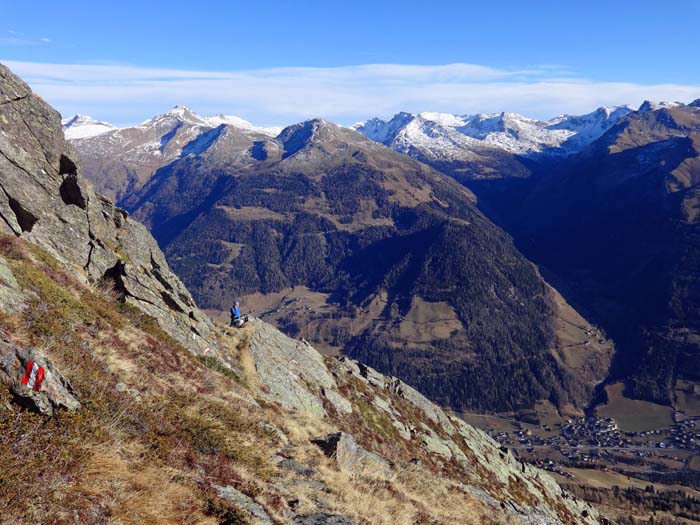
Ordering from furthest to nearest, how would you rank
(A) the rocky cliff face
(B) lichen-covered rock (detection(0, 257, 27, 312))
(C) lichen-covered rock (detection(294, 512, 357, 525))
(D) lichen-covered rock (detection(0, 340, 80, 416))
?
1. (A) the rocky cliff face
2. (B) lichen-covered rock (detection(0, 257, 27, 312))
3. (C) lichen-covered rock (detection(294, 512, 357, 525))
4. (D) lichen-covered rock (detection(0, 340, 80, 416))

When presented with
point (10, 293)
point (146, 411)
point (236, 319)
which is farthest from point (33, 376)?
point (236, 319)

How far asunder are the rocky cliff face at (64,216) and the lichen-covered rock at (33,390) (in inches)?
773

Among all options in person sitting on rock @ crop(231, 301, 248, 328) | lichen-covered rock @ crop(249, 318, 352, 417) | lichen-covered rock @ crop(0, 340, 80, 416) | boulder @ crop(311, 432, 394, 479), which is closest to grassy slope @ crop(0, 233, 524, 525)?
lichen-covered rock @ crop(0, 340, 80, 416)

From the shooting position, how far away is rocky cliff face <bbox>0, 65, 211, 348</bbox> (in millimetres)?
34594

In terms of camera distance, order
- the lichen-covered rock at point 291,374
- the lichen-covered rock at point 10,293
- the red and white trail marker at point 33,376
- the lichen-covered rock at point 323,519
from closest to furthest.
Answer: the red and white trail marker at point 33,376 < the lichen-covered rock at point 323,519 < the lichen-covered rock at point 10,293 < the lichen-covered rock at point 291,374

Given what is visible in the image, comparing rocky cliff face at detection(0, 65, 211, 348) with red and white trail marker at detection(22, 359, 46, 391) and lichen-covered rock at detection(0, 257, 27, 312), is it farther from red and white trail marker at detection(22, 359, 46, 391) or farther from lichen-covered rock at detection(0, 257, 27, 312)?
red and white trail marker at detection(22, 359, 46, 391)

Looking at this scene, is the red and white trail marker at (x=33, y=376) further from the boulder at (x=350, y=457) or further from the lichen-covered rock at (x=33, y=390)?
the boulder at (x=350, y=457)

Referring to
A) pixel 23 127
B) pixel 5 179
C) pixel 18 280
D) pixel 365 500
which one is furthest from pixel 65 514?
pixel 23 127

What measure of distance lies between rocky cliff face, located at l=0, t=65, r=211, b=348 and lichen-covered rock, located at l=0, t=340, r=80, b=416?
19.6 m

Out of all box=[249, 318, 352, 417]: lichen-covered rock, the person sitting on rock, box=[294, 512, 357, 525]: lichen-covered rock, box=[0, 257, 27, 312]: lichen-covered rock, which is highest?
box=[0, 257, 27, 312]: lichen-covered rock

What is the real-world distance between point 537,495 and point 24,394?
63.8 meters

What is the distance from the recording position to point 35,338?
19.0 meters

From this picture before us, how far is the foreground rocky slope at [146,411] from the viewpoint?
12.8 m

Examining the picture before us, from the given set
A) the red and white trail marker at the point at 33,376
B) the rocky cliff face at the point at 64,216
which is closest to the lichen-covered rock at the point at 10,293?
the red and white trail marker at the point at 33,376
